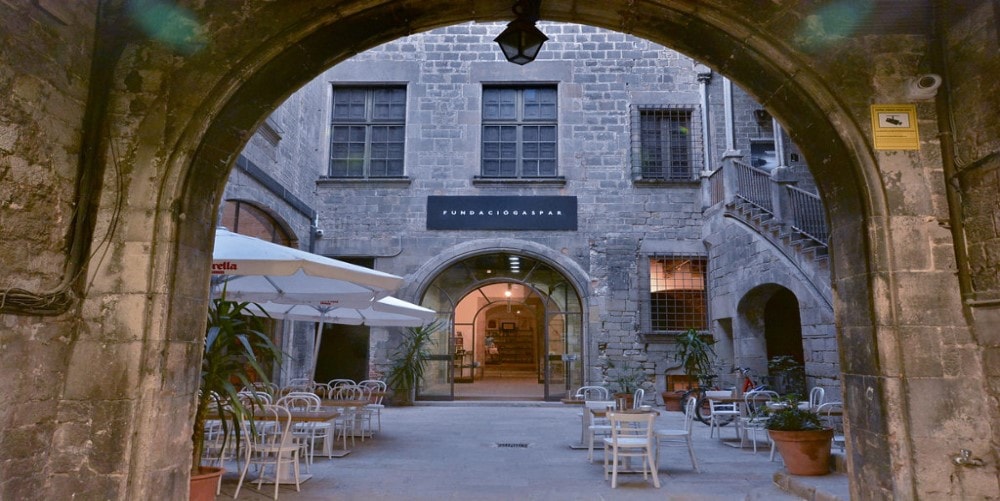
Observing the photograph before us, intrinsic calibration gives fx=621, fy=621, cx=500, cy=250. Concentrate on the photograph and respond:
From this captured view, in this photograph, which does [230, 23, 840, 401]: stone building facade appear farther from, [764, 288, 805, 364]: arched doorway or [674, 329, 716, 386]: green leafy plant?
[674, 329, 716, 386]: green leafy plant

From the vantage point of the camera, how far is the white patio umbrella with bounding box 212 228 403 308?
14.0 ft

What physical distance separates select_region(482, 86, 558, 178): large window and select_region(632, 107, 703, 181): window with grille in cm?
160

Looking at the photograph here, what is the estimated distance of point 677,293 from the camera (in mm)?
11227

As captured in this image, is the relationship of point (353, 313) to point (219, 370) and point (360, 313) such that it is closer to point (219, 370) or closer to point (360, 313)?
point (360, 313)

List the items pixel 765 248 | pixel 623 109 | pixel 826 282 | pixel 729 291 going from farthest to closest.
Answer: pixel 623 109 < pixel 729 291 < pixel 765 248 < pixel 826 282

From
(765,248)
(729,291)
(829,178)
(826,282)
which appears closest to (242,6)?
(829,178)

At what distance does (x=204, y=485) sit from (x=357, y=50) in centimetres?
259

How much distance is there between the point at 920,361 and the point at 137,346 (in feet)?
12.3

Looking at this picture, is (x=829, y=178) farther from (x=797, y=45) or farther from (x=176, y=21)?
(x=176, y=21)

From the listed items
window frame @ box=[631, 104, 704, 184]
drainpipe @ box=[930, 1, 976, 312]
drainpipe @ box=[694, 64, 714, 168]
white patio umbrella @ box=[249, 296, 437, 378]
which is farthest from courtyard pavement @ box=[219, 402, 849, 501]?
drainpipe @ box=[694, 64, 714, 168]

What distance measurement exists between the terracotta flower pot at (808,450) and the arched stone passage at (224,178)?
4.32ft

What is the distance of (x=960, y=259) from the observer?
10.0 feet

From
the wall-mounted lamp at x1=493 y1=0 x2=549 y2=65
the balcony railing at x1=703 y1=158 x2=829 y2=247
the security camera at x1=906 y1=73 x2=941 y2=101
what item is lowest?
the security camera at x1=906 y1=73 x2=941 y2=101

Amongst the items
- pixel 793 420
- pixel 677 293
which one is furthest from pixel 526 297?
pixel 793 420
